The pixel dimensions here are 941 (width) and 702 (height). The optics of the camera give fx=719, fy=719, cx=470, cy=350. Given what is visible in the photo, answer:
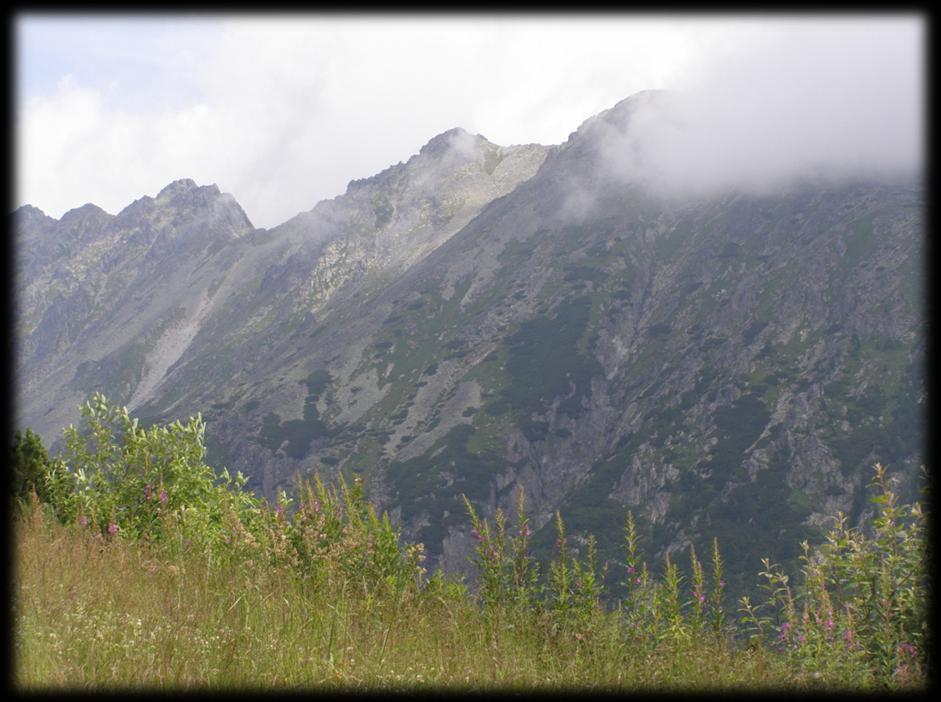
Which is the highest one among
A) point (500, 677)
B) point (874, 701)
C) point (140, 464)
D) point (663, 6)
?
point (663, 6)

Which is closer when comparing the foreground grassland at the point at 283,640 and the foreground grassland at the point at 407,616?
the foreground grassland at the point at 283,640

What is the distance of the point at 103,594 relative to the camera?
22.8 feet

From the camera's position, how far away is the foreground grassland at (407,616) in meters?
5.81

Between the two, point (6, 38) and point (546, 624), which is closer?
point (6, 38)

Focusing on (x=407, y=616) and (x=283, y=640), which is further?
(x=407, y=616)

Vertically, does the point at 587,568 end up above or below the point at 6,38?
below

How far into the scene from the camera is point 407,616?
24.4 ft

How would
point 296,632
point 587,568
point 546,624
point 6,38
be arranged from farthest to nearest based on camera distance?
→ point 587,568, point 546,624, point 296,632, point 6,38

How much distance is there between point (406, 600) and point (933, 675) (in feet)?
16.2

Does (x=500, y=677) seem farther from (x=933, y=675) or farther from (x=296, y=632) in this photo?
(x=933, y=675)

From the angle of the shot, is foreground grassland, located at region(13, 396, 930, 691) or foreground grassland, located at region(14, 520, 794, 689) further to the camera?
foreground grassland, located at region(13, 396, 930, 691)

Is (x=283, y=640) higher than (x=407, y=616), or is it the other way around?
(x=283, y=640)

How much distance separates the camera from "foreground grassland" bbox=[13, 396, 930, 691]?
19.1 ft

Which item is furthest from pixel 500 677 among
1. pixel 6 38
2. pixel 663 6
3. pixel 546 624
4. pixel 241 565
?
pixel 6 38
